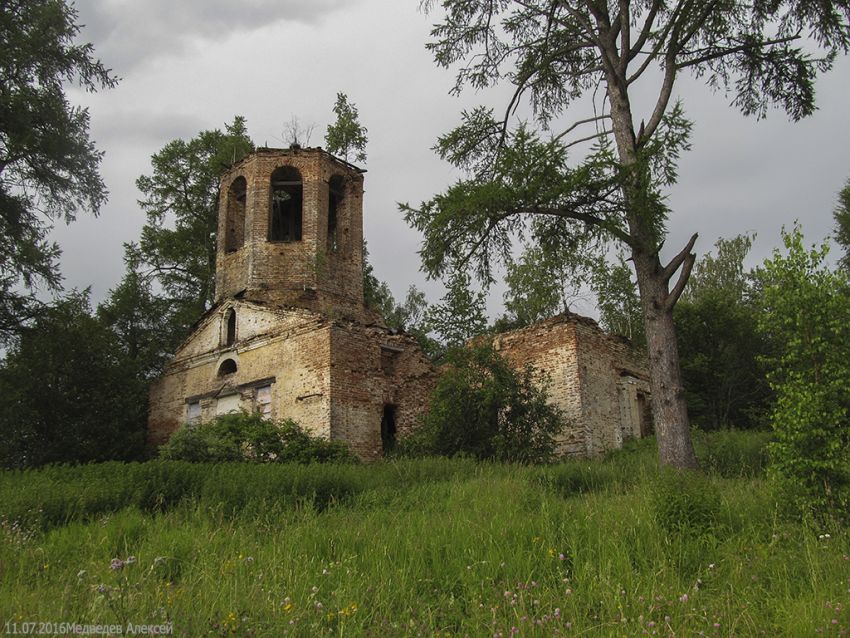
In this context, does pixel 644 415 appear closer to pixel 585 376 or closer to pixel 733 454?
pixel 585 376

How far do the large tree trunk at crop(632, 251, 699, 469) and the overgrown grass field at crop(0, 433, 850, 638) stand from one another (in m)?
1.33

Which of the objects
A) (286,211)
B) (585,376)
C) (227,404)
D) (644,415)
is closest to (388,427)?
(227,404)

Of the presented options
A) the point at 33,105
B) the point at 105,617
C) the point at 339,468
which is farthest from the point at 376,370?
the point at 105,617

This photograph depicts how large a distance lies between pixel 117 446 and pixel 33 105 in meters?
9.59

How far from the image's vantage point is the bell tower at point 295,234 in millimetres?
21594

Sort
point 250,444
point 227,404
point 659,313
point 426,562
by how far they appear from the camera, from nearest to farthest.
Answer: point 426,562
point 659,313
point 250,444
point 227,404

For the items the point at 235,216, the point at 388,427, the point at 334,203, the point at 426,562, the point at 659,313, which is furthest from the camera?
the point at 334,203

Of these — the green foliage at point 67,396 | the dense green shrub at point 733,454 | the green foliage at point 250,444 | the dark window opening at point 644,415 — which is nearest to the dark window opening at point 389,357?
the green foliage at point 250,444

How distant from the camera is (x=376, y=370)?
1911 centimetres

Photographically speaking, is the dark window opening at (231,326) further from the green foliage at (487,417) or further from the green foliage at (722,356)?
the green foliage at (722,356)

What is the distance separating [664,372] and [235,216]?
56.6 feet

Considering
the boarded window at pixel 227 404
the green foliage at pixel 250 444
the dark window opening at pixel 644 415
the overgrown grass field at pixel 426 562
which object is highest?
the boarded window at pixel 227 404

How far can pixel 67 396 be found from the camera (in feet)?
66.4

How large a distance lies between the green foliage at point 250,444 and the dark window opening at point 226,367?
4272mm
